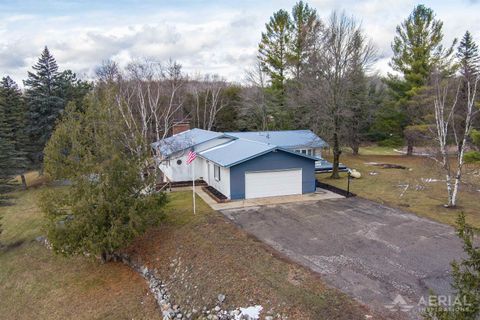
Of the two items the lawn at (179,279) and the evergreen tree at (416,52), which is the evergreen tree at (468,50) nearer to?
the evergreen tree at (416,52)

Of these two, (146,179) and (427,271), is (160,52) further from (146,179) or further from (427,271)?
(427,271)

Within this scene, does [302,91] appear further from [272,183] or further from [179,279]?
[179,279]

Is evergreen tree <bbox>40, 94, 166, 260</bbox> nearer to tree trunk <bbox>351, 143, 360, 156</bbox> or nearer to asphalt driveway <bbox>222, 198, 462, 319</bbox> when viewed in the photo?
asphalt driveway <bbox>222, 198, 462, 319</bbox>

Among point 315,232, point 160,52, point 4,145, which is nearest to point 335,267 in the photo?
point 315,232

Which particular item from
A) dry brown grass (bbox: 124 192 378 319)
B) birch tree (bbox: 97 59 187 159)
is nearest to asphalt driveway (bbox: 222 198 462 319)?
dry brown grass (bbox: 124 192 378 319)

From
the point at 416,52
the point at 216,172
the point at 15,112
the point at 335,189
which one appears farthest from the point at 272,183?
the point at 15,112
